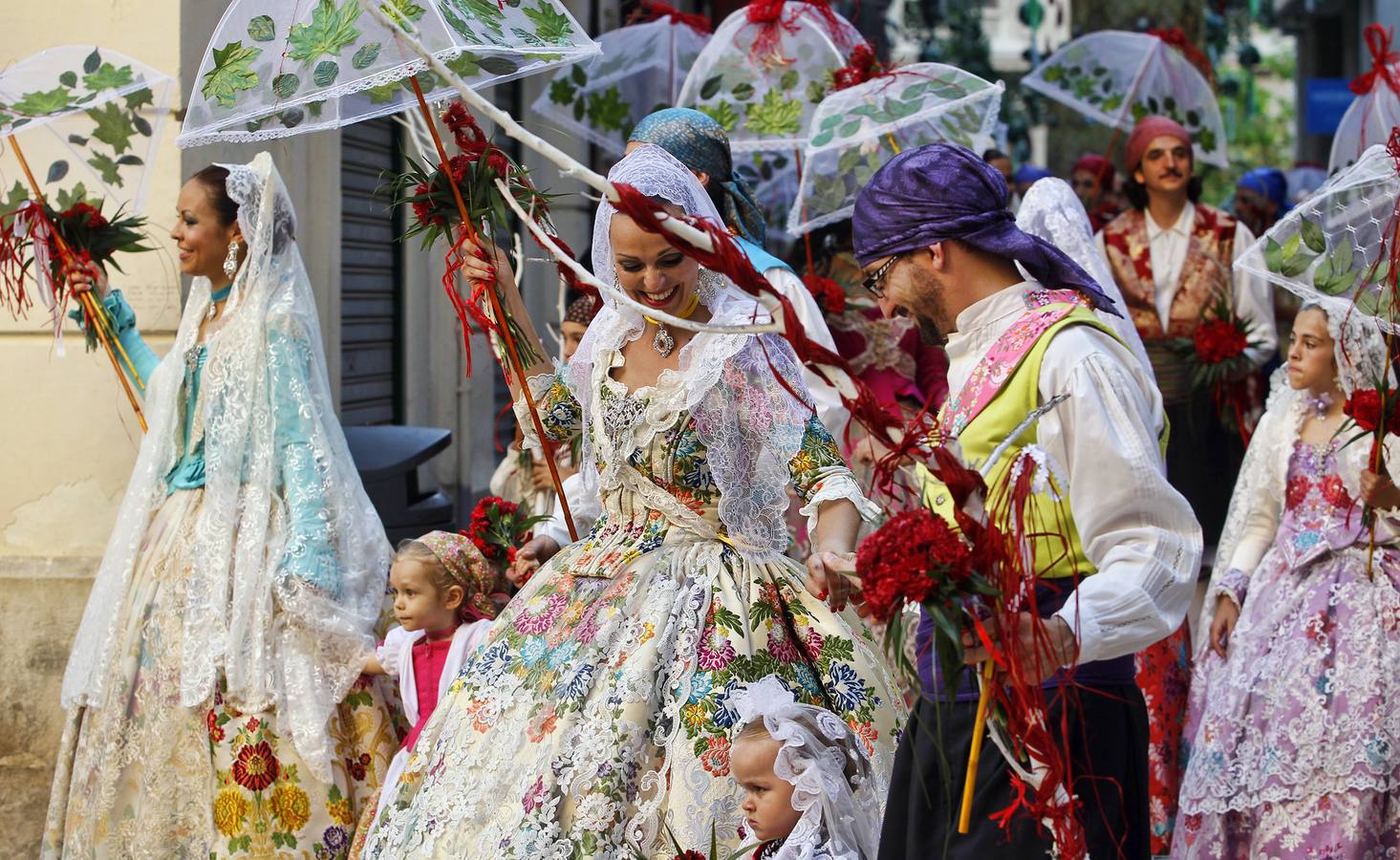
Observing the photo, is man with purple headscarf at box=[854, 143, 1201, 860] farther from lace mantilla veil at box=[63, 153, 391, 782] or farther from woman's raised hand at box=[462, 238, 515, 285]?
lace mantilla veil at box=[63, 153, 391, 782]

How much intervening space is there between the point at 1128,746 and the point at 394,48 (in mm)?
2406

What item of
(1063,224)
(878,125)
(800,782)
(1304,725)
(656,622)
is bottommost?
(1304,725)

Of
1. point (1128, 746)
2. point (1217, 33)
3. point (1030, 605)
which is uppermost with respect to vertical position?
point (1217, 33)

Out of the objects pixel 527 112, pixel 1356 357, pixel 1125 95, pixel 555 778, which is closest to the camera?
pixel 555 778

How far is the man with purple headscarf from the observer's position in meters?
3.03

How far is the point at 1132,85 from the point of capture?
9328mm

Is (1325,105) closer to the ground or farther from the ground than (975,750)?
farther from the ground

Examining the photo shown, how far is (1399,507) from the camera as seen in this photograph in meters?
4.83

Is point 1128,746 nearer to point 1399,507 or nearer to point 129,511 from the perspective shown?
point 1399,507

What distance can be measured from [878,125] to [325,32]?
119 inches

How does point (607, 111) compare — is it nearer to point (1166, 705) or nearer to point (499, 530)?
point (499, 530)

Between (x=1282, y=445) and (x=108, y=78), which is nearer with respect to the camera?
(x=1282, y=445)

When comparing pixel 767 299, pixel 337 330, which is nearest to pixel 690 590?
pixel 767 299

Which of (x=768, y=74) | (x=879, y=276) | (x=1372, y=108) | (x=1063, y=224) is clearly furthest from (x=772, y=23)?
(x=879, y=276)
